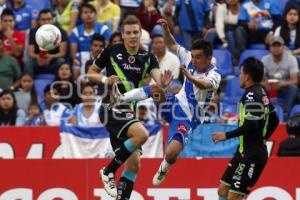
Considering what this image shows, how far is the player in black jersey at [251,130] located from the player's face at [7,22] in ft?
25.8

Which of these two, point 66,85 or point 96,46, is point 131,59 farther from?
point 96,46

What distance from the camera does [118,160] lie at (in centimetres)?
1634

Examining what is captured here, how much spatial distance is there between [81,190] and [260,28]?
6857 mm

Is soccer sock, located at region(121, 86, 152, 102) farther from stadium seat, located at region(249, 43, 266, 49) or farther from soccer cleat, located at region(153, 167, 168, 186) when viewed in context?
stadium seat, located at region(249, 43, 266, 49)

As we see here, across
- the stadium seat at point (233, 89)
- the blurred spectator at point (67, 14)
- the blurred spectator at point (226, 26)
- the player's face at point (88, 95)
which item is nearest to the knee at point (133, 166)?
the player's face at point (88, 95)

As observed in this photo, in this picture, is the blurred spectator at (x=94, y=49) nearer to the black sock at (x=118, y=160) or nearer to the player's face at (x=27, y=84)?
the player's face at (x=27, y=84)

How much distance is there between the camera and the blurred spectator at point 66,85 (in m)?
21.4

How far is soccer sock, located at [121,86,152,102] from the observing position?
16.0 metres

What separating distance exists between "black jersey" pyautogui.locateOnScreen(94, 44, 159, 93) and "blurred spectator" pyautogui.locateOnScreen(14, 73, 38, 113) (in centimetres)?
527

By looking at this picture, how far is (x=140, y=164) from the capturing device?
56.7 ft

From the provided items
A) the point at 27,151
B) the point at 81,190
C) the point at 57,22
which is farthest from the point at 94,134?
Result: the point at 57,22

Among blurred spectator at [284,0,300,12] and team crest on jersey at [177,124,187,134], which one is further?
blurred spectator at [284,0,300,12]

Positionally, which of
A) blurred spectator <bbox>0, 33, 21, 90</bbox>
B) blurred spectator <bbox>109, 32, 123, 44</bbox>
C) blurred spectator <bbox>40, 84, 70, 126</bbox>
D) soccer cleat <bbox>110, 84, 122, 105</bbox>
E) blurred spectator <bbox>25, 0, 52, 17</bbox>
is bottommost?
blurred spectator <bbox>40, 84, 70, 126</bbox>

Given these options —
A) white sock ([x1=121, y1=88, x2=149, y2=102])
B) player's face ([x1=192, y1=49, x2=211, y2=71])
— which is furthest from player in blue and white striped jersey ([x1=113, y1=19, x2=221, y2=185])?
white sock ([x1=121, y1=88, x2=149, y2=102])
